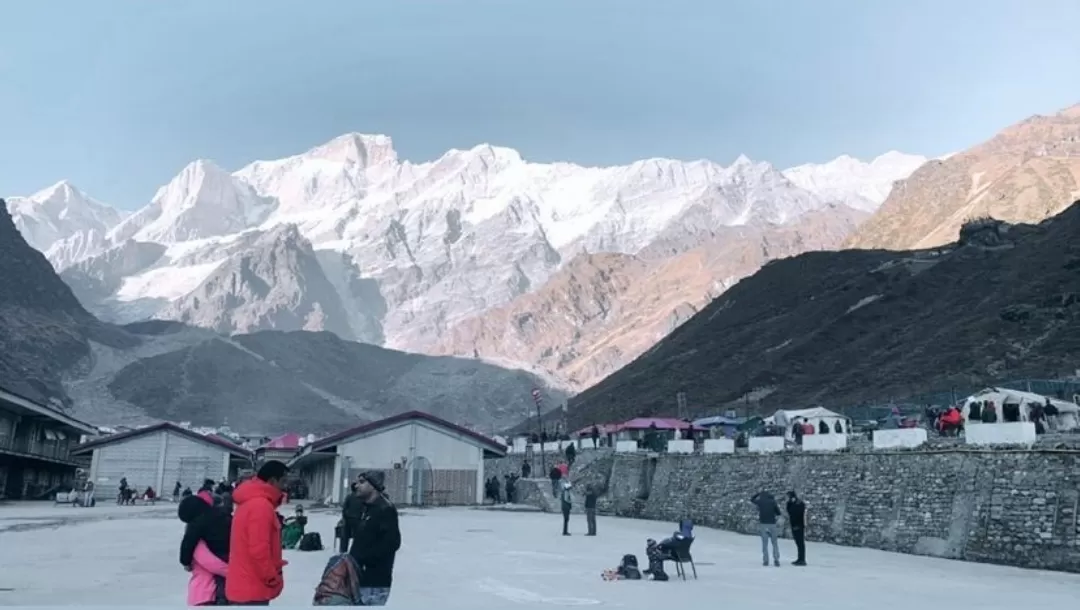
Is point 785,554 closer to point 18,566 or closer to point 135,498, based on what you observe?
point 18,566

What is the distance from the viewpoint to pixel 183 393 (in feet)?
437

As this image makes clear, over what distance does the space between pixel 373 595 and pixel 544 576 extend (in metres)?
8.28

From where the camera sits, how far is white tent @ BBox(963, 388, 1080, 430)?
27047 millimetres

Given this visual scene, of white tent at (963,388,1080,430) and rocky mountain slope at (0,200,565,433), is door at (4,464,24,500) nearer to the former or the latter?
white tent at (963,388,1080,430)

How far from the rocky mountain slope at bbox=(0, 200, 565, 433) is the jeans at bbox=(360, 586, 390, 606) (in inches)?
4292

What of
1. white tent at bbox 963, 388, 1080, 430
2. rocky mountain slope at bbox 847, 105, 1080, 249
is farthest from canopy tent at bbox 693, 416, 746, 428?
rocky mountain slope at bbox 847, 105, 1080, 249

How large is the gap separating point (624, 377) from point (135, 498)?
67253 mm

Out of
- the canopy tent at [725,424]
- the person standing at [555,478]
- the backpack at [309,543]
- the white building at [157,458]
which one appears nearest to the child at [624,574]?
the backpack at [309,543]

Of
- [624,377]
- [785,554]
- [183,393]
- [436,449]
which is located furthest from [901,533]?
[183,393]

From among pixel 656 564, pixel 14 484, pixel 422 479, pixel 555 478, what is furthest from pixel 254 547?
pixel 14 484

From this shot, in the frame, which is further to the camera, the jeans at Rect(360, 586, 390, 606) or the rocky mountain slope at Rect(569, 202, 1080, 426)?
the rocky mountain slope at Rect(569, 202, 1080, 426)

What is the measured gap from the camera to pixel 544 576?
15.0m

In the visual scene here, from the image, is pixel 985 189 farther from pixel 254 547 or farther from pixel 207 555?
pixel 254 547

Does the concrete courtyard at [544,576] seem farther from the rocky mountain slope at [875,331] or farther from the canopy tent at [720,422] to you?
the rocky mountain slope at [875,331]
